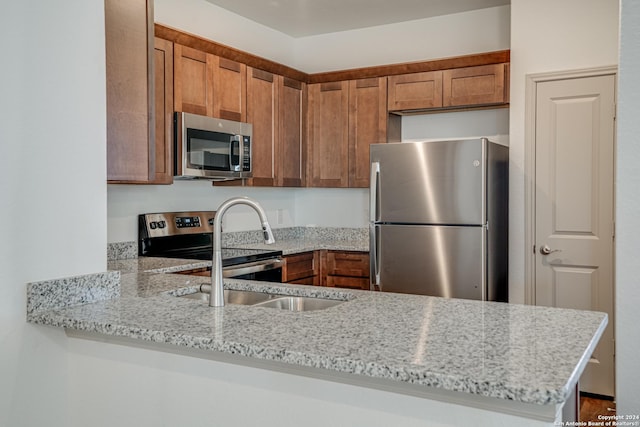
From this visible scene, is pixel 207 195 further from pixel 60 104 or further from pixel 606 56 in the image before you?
pixel 606 56

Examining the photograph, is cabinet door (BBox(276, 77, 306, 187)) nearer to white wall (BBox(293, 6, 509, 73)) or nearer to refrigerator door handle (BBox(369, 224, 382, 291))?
white wall (BBox(293, 6, 509, 73))

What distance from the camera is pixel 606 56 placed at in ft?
12.0

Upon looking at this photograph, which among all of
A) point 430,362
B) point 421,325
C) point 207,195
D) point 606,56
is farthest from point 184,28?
point 430,362

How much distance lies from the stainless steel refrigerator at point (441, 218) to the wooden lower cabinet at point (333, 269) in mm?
397

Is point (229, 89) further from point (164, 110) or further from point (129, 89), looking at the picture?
point (129, 89)

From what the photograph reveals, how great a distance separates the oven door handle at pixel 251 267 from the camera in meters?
3.48

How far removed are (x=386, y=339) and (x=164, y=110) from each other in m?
2.48

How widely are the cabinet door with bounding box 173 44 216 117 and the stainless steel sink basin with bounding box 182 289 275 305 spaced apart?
5.43 feet

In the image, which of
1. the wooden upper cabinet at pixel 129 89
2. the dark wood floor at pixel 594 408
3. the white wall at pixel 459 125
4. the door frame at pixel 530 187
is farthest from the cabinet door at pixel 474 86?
the wooden upper cabinet at pixel 129 89

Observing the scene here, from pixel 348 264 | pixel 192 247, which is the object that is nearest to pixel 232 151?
pixel 192 247

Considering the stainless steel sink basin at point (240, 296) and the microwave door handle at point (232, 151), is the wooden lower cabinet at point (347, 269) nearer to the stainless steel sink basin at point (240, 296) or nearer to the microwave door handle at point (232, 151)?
the microwave door handle at point (232, 151)

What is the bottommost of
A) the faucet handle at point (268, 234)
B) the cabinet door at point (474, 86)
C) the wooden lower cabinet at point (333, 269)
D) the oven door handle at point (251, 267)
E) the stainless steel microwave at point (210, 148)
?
the wooden lower cabinet at point (333, 269)

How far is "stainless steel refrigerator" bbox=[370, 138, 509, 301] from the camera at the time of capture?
11.8 feet

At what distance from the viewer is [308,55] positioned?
521 cm
